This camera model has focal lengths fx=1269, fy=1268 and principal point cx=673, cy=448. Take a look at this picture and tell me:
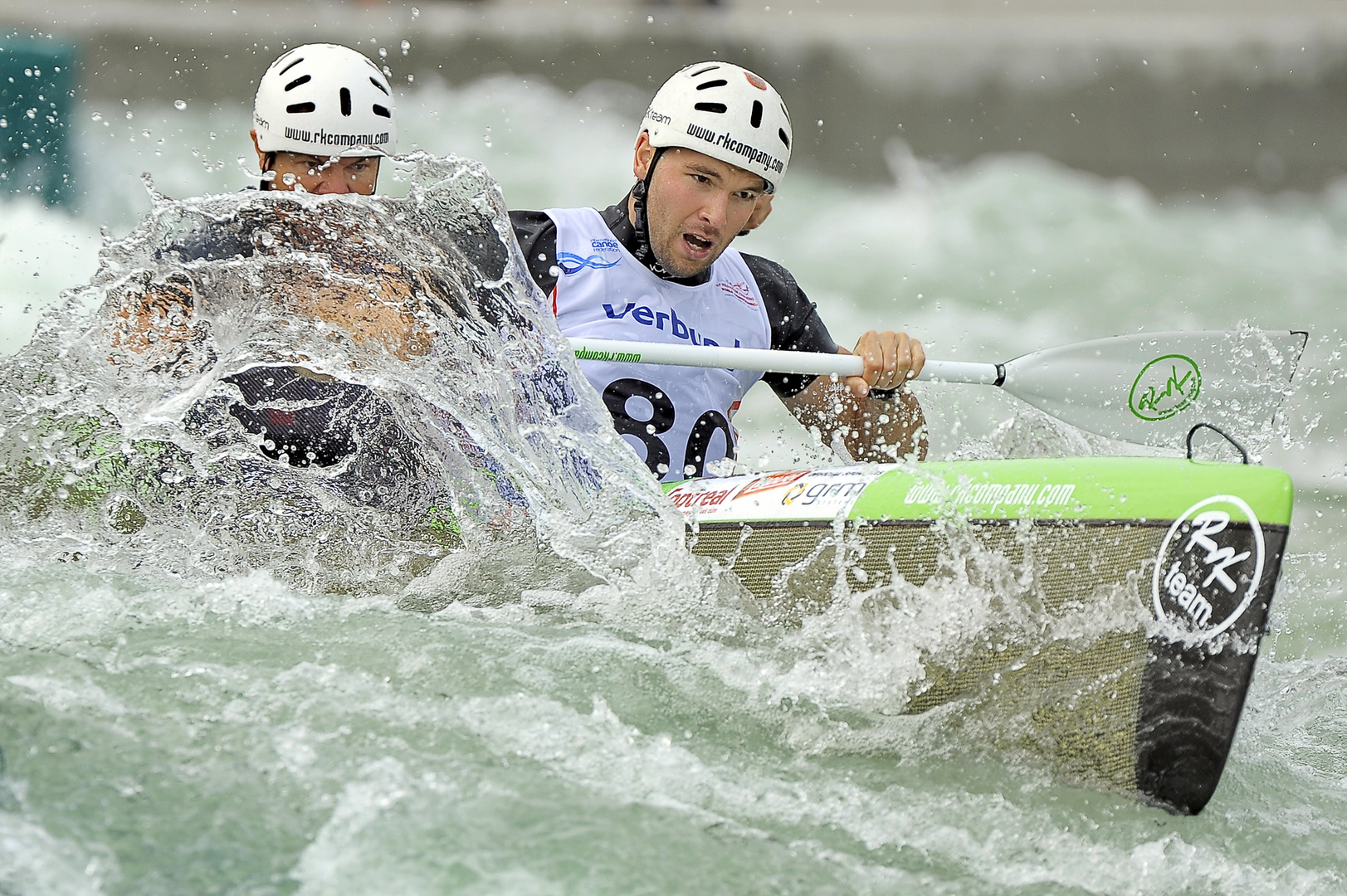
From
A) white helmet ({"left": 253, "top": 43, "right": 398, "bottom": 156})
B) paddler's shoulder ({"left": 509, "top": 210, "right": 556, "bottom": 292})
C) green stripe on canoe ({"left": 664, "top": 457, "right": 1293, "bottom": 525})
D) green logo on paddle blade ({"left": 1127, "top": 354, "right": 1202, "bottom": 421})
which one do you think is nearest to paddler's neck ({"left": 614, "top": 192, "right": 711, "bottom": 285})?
paddler's shoulder ({"left": 509, "top": 210, "right": 556, "bottom": 292})

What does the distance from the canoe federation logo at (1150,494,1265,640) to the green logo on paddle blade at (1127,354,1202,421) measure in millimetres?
1011

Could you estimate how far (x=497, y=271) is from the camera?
2816 millimetres

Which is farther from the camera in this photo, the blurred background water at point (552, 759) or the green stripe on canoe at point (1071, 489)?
the green stripe on canoe at point (1071, 489)

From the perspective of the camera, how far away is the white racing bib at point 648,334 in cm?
312

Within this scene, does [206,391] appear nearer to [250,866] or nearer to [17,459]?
[17,459]

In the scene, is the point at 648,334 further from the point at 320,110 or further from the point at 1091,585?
the point at 1091,585

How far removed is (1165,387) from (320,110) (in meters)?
2.27

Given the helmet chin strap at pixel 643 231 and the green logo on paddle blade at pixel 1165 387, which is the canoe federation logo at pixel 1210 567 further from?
the helmet chin strap at pixel 643 231

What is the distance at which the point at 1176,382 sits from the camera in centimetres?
310

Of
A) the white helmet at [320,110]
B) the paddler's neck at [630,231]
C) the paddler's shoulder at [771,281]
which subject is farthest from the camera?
the paddler's shoulder at [771,281]

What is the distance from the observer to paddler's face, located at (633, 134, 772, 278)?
3121mm

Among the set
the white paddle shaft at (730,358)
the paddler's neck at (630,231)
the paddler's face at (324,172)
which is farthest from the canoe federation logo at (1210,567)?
the paddler's face at (324,172)

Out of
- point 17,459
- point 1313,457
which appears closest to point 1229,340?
point 17,459

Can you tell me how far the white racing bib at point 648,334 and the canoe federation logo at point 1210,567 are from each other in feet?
4.36
